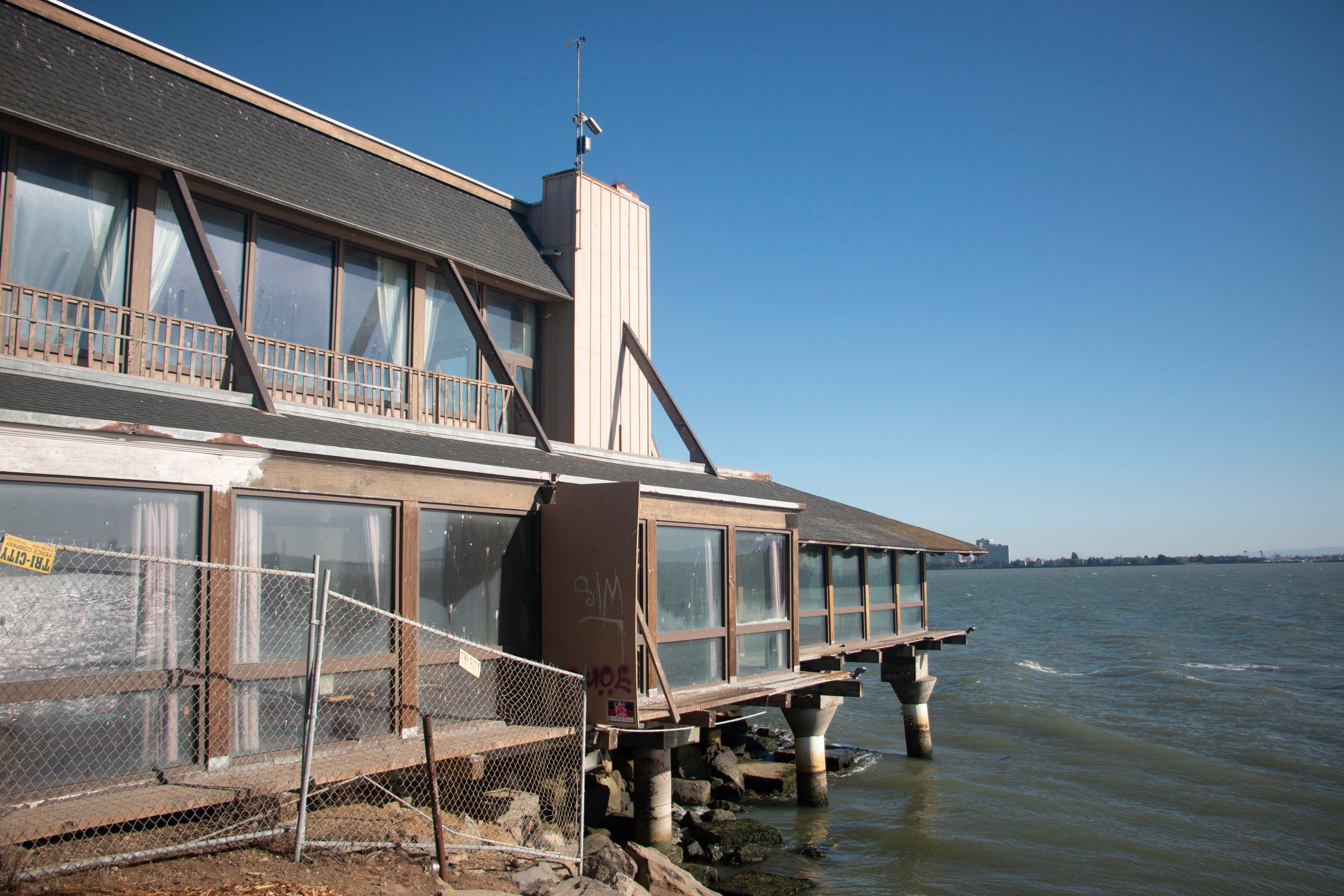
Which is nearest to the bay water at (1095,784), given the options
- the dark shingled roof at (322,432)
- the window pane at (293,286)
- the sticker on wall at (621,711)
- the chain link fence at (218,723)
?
the sticker on wall at (621,711)

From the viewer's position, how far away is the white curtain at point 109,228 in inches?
387

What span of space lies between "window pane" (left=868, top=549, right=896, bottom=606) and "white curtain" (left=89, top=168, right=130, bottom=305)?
13.7m

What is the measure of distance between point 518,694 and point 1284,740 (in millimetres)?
24477

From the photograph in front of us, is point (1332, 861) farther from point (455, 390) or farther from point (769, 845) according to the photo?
point (455, 390)

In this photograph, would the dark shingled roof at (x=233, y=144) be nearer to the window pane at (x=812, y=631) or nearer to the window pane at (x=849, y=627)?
the window pane at (x=812, y=631)

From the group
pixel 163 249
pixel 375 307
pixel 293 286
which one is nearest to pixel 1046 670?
pixel 375 307

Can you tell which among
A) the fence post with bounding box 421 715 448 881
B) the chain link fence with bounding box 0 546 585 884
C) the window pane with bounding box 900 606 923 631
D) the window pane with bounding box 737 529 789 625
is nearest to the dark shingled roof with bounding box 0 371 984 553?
the window pane with bounding box 737 529 789 625

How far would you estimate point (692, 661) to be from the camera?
11.7m

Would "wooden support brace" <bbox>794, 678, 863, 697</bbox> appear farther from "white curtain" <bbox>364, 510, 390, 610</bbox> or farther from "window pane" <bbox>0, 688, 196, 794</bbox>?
"window pane" <bbox>0, 688, 196, 794</bbox>

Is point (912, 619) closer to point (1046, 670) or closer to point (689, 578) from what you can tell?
point (689, 578)

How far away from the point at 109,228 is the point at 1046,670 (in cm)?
4082

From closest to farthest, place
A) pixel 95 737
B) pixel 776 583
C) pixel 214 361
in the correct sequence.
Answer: pixel 95 737
pixel 214 361
pixel 776 583

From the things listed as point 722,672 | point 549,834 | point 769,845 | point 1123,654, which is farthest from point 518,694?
point 1123,654

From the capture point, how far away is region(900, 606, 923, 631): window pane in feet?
67.4
